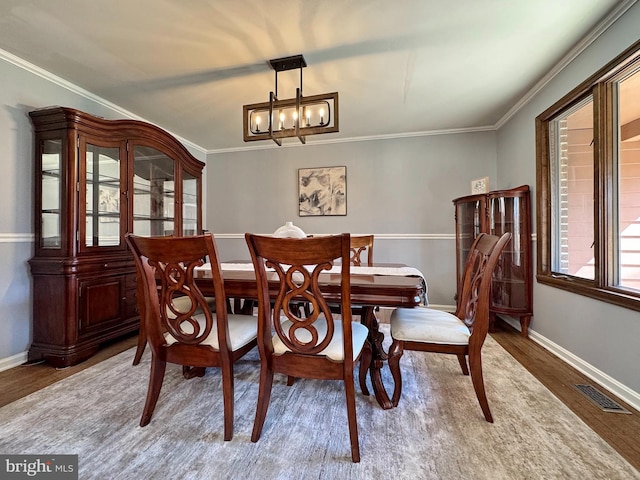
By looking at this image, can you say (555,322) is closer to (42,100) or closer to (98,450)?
(98,450)

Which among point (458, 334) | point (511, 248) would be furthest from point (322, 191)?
point (458, 334)

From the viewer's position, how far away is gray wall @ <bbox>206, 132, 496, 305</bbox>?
12.5ft

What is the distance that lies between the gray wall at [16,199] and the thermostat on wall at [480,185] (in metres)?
4.25

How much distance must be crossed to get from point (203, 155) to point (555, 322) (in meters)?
4.79

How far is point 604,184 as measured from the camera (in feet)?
6.34

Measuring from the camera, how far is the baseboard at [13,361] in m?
2.14

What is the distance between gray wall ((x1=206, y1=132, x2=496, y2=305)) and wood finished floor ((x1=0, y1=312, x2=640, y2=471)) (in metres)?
1.40

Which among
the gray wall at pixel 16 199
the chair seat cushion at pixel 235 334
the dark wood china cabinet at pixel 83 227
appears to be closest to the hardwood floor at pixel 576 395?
the chair seat cushion at pixel 235 334

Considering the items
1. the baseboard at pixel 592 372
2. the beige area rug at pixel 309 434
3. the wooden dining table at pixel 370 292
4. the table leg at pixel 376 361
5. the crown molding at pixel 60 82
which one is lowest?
the beige area rug at pixel 309 434

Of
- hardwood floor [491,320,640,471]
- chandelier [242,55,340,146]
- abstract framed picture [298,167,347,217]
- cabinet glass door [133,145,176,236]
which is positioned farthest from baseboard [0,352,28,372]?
hardwood floor [491,320,640,471]

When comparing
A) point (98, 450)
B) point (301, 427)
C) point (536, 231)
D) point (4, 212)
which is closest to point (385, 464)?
point (301, 427)

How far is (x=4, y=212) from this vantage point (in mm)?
2162

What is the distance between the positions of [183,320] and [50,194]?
6.15 feet

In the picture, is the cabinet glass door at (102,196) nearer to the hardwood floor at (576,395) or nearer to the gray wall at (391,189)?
the gray wall at (391,189)
